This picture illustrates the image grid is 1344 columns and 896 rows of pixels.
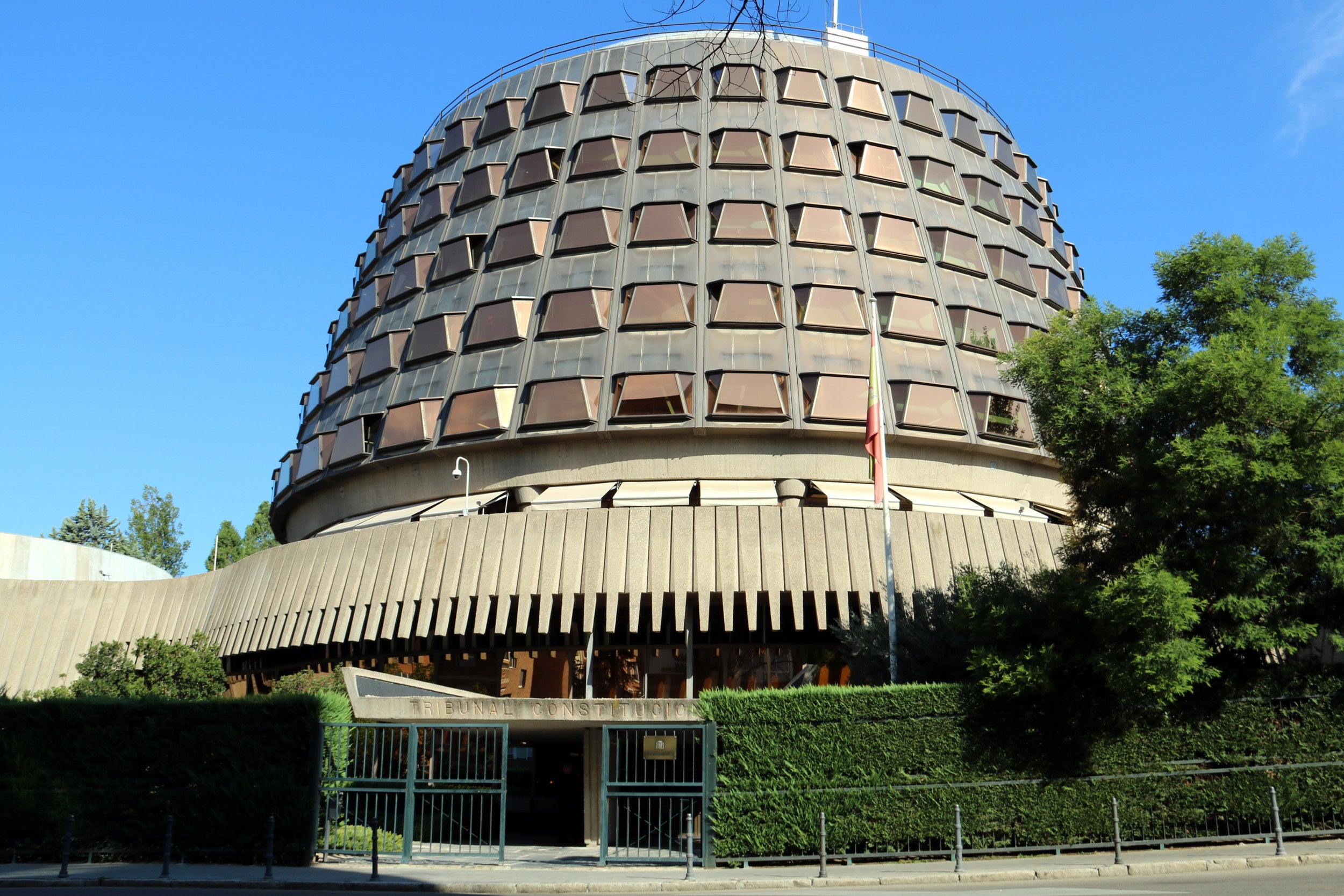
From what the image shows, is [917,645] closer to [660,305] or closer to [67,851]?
[67,851]

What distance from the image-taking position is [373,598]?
34.8 meters

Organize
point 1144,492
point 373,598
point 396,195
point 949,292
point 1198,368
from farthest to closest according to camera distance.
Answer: point 396,195 → point 949,292 → point 373,598 → point 1144,492 → point 1198,368

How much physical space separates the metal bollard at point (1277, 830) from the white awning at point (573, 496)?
2109cm

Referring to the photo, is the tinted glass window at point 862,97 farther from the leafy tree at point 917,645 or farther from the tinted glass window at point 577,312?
the leafy tree at point 917,645

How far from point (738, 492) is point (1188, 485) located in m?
18.3

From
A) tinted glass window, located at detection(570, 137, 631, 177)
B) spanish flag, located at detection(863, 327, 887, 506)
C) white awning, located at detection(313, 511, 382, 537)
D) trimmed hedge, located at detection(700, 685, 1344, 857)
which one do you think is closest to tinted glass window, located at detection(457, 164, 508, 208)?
tinted glass window, located at detection(570, 137, 631, 177)

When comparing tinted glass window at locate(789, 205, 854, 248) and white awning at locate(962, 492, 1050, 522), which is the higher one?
tinted glass window at locate(789, 205, 854, 248)

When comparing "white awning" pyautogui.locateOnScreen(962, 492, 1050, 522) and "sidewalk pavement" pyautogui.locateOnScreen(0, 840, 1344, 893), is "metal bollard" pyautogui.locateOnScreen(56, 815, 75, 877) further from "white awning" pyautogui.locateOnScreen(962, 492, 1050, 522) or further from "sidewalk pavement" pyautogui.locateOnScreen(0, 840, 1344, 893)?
"white awning" pyautogui.locateOnScreen(962, 492, 1050, 522)

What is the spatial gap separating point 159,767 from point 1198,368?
1961 centimetres

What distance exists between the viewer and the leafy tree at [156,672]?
119ft

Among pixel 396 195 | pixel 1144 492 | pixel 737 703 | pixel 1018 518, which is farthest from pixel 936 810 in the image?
pixel 396 195

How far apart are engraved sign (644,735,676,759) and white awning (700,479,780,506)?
9.81 metres

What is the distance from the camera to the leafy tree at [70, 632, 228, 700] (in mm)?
36344

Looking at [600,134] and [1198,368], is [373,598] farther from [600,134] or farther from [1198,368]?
[1198,368]
